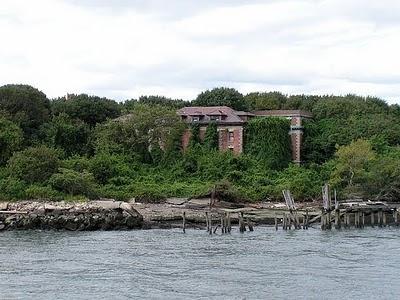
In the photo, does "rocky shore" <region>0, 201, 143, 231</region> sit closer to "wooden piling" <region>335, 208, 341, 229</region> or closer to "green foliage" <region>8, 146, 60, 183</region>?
"green foliage" <region>8, 146, 60, 183</region>

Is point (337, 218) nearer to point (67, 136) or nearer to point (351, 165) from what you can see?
point (351, 165)

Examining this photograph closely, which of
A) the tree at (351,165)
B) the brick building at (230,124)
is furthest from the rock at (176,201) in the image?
the brick building at (230,124)

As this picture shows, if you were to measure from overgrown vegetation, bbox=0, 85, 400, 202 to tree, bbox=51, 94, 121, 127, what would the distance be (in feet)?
0.37

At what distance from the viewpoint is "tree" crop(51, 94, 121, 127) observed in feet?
279

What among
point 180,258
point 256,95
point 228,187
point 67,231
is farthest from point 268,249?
point 256,95

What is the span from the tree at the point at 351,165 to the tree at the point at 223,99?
22.4m

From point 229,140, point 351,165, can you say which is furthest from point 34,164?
point 351,165

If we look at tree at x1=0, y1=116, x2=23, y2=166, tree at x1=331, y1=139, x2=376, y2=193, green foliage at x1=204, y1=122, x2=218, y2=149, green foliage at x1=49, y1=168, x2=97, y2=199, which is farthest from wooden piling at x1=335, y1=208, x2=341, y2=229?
tree at x1=0, y1=116, x2=23, y2=166

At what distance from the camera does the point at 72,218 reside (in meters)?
51.5

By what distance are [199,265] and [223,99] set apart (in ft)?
178

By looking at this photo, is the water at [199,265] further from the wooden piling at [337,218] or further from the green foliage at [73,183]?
the green foliage at [73,183]

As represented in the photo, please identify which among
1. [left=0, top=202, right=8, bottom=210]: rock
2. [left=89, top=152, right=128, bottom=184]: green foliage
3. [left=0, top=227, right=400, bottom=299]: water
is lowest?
[left=0, top=227, right=400, bottom=299]: water

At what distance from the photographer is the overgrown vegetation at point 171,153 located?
2479 inches

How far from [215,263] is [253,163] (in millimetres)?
38093
